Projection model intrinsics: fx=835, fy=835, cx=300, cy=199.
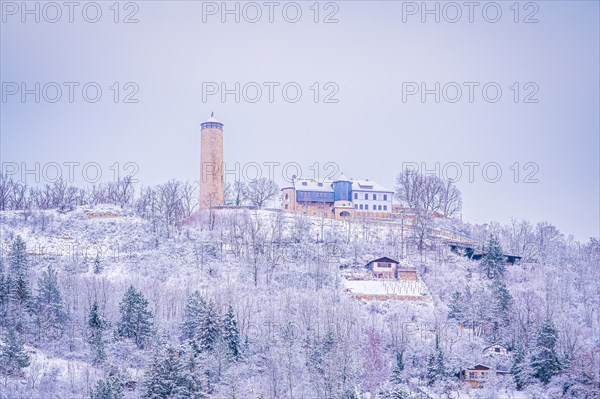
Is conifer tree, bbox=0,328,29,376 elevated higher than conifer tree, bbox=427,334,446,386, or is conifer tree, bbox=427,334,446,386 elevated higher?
conifer tree, bbox=0,328,29,376

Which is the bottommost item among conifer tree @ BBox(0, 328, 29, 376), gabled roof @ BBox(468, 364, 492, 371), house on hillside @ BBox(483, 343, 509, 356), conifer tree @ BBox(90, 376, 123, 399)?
gabled roof @ BBox(468, 364, 492, 371)

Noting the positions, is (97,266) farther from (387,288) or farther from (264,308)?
(387,288)

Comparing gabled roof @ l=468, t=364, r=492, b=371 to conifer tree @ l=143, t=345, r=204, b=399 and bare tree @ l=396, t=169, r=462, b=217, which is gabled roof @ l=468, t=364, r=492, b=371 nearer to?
conifer tree @ l=143, t=345, r=204, b=399

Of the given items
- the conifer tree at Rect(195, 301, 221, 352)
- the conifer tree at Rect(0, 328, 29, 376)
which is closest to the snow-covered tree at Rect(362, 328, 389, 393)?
the conifer tree at Rect(195, 301, 221, 352)

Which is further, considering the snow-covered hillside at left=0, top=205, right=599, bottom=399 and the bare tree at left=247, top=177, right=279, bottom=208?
the bare tree at left=247, top=177, right=279, bottom=208

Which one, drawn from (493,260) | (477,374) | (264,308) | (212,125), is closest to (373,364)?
(477,374)

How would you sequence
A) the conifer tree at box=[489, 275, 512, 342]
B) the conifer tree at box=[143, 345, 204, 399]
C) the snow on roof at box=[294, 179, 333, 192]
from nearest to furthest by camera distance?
the conifer tree at box=[143, 345, 204, 399]
the conifer tree at box=[489, 275, 512, 342]
the snow on roof at box=[294, 179, 333, 192]
